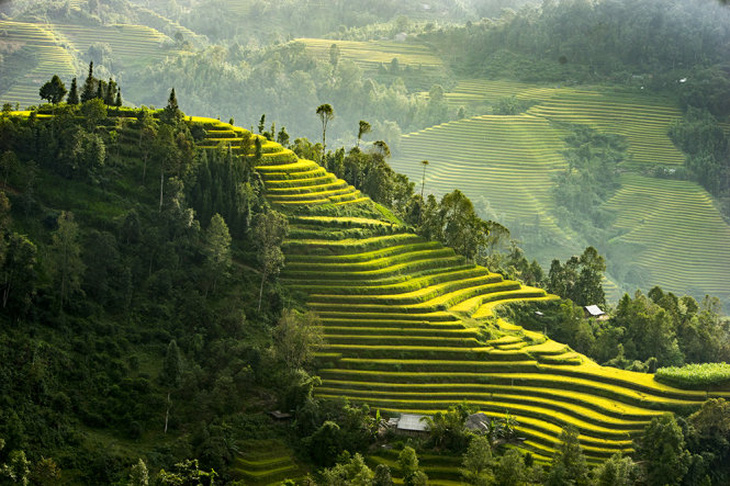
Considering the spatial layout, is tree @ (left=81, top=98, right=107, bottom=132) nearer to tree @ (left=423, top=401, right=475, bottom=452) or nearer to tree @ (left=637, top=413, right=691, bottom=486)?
tree @ (left=423, top=401, right=475, bottom=452)

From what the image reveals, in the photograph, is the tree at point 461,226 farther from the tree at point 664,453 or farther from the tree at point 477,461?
the tree at point 477,461

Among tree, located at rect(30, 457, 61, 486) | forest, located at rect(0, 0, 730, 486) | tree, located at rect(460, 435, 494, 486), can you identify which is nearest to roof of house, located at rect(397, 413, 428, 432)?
forest, located at rect(0, 0, 730, 486)

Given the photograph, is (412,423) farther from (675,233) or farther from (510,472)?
(675,233)

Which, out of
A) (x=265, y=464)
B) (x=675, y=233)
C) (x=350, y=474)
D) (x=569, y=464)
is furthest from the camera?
(x=675, y=233)

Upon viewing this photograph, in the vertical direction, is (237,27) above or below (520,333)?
above

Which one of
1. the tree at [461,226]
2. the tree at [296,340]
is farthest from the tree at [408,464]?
the tree at [461,226]

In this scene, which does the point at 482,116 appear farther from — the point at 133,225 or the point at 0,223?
the point at 0,223

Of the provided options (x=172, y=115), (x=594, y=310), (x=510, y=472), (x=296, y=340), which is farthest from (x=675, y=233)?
(x=510, y=472)

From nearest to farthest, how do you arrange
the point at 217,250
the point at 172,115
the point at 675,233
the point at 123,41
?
1. the point at 217,250
2. the point at 172,115
3. the point at 675,233
4. the point at 123,41

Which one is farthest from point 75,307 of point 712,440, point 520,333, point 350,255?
point 712,440
